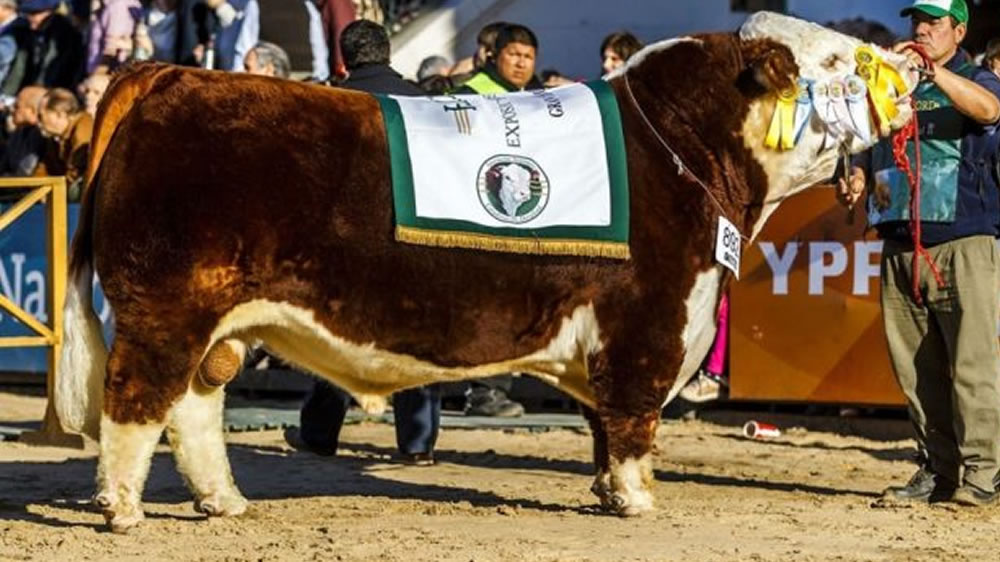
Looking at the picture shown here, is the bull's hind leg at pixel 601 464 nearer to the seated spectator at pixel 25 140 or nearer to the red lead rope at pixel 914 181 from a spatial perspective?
the red lead rope at pixel 914 181

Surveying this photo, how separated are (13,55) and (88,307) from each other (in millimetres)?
11231

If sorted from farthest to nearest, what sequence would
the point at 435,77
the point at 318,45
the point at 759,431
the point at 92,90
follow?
the point at 318,45, the point at 92,90, the point at 435,77, the point at 759,431

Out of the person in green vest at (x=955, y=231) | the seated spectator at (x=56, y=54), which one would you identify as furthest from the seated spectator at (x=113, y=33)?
the person in green vest at (x=955, y=231)

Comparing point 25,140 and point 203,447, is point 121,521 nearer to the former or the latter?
point 203,447

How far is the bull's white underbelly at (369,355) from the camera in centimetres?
951

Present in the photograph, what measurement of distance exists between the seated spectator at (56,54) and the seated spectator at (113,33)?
360 millimetres

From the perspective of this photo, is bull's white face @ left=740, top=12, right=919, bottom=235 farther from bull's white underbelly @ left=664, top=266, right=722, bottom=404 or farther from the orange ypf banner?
the orange ypf banner

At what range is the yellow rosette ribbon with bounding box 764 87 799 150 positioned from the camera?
1007 centimetres

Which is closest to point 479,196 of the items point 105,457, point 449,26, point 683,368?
point 683,368

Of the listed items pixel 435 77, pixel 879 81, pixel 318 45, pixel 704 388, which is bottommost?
pixel 704 388

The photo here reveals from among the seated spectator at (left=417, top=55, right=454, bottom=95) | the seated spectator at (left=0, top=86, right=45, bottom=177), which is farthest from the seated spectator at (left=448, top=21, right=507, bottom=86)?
the seated spectator at (left=0, top=86, right=45, bottom=177)

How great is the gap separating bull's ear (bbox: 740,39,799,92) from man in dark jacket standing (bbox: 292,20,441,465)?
2382mm

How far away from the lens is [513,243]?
9.73m

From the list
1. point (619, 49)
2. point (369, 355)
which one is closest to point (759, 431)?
point (619, 49)
